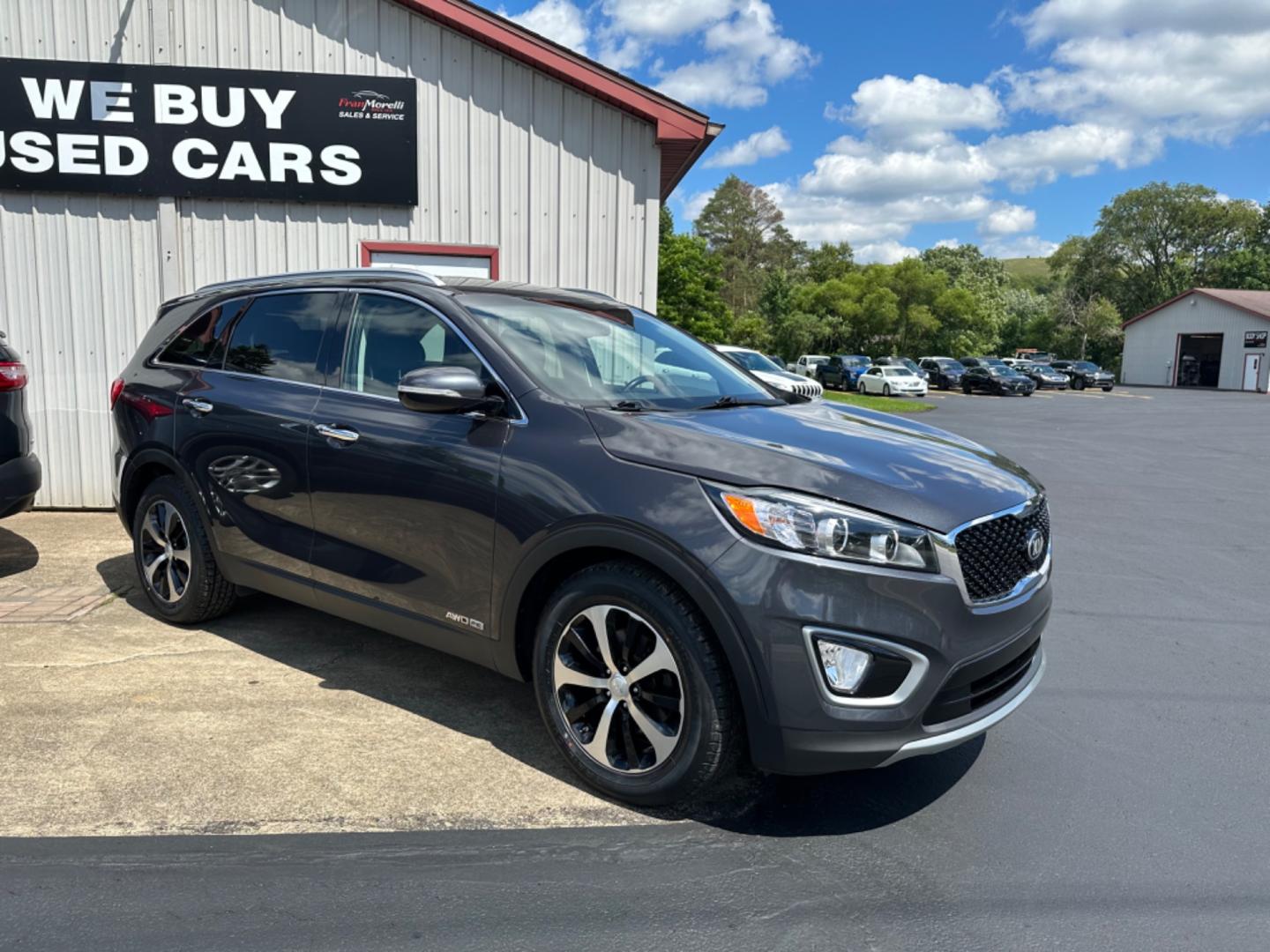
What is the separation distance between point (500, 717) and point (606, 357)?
1.59 m

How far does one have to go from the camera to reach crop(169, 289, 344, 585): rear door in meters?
4.07

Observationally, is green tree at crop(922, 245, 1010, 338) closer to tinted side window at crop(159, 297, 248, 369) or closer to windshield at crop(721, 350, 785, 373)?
windshield at crop(721, 350, 785, 373)

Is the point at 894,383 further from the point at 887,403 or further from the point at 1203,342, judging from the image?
the point at 1203,342

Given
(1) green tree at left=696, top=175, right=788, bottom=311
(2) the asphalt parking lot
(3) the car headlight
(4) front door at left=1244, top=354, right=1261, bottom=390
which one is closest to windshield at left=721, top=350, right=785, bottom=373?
(2) the asphalt parking lot

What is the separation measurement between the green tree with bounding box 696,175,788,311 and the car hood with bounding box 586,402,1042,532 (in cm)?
8382

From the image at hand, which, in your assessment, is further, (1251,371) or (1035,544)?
(1251,371)

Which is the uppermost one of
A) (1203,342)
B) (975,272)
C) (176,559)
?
(975,272)

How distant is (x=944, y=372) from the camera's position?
46.7m


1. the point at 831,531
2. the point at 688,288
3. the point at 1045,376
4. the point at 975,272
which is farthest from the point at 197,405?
the point at 975,272

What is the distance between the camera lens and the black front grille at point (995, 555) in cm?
291

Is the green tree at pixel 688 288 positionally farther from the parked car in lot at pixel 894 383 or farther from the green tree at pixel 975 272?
the green tree at pixel 975 272

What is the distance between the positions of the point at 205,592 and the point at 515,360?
234cm

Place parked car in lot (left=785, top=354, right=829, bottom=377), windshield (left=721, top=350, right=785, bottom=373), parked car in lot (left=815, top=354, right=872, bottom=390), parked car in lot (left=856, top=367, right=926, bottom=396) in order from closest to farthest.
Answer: windshield (left=721, top=350, right=785, bottom=373), parked car in lot (left=856, top=367, right=926, bottom=396), parked car in lot (left=815, top=354, right=872, bottom=390), parked car in lot (left=785, top=354, right=829, bottom=377)

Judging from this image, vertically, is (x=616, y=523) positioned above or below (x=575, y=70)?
below
